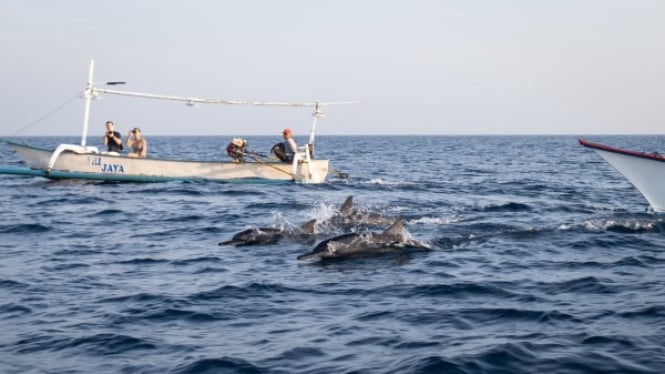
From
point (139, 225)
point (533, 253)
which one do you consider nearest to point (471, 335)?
point (533, 253)

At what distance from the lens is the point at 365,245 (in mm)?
12984

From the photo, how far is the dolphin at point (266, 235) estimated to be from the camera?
47.3 feet

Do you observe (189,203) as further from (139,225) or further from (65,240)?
(65,240)

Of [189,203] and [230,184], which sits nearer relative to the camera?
[189,203]

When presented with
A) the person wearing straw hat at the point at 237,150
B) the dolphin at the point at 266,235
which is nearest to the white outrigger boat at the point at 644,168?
the dolphin at the point at 266,235

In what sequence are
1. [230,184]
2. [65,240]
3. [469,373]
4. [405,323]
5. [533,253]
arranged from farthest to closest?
1. [230,184]
2. [65,240]
3. [533,253]
4. [405,323]
5. [469,373]

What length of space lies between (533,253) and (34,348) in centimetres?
881

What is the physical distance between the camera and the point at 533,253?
44.0 ft

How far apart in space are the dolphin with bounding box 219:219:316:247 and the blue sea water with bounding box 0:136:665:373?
36 cm

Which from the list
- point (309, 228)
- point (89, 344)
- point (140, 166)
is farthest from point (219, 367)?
point (140, 166)

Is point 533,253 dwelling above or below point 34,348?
above

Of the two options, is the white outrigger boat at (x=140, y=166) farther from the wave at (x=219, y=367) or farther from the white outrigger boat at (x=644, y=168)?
the wave at (x=219, y=367)

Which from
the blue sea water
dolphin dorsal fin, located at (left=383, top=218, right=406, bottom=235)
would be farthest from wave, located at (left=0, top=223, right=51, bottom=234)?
dolphin dorsal fin, located at (left=383, top=218, right=406, bottom=235)

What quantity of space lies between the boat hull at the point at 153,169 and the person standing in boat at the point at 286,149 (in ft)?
1.77
